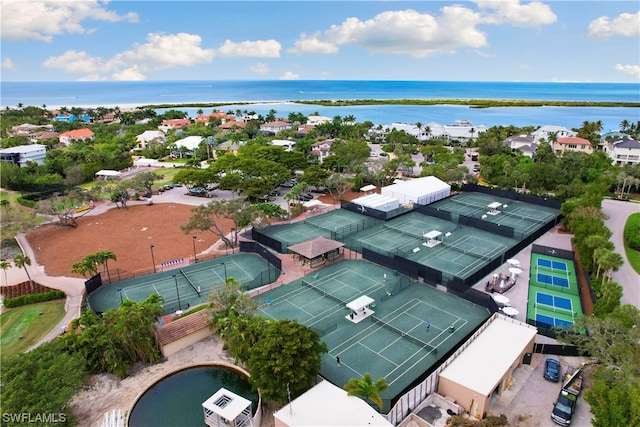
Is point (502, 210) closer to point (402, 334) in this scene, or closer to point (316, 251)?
point (316, 251)

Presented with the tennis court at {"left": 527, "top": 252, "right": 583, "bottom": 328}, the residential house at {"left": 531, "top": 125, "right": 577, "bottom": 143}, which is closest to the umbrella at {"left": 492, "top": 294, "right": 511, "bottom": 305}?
the tennis court at {"left": 527, "top": 252, "right": 583, "bottom": 328}

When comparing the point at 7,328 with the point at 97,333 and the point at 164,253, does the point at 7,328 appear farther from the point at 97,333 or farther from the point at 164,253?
the point at 164,253

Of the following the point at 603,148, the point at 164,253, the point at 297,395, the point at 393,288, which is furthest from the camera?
the point at 603,148

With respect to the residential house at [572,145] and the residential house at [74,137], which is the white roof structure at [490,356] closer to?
the residential house at [572,145]

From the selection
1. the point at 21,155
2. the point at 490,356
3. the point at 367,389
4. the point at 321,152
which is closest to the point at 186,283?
the point at 367,389

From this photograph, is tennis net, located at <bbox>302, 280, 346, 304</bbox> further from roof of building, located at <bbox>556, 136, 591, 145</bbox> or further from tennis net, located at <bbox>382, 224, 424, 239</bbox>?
roof of building, located at <bbox>556, 136, 591, 145</bbox>

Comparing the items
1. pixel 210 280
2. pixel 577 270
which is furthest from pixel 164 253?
pixel 577 270
